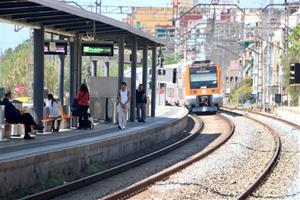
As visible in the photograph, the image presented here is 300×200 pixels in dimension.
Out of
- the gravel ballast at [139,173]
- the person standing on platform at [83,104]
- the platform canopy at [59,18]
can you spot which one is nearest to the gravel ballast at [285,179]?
the gravel ballast at [139,173]

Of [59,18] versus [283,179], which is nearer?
[283,179]

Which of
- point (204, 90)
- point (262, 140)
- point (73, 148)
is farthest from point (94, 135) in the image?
point (204, 90)

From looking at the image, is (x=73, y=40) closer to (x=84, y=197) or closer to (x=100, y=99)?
(x=100, y=99)

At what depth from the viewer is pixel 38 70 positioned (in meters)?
20.7

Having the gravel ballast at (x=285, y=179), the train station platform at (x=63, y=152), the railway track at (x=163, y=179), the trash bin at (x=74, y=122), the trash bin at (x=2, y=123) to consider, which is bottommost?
the gravel ballast at (x=285, y=179)

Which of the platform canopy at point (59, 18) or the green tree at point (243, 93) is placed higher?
Result: the platform canopy at point (59, 18)

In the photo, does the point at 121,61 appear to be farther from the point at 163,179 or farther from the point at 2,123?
the point at 163,179

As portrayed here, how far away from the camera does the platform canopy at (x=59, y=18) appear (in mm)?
16328

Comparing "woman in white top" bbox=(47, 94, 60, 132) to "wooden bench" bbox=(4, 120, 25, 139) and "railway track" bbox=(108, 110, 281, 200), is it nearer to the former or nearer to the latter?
"wooden bench" bbox=(4, 120, 25, 139)

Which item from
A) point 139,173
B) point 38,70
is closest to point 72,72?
point 38,70

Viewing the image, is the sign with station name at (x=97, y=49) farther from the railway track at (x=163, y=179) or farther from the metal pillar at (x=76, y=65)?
the railway track at (x=163, y=179)

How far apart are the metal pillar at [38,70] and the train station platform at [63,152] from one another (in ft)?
3.15

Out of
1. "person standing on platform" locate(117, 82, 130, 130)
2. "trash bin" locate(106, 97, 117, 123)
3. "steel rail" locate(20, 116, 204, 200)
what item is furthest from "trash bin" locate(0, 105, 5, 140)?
"trash bin" locate(106, 97, 117, 123)

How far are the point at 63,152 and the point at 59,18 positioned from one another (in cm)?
584
